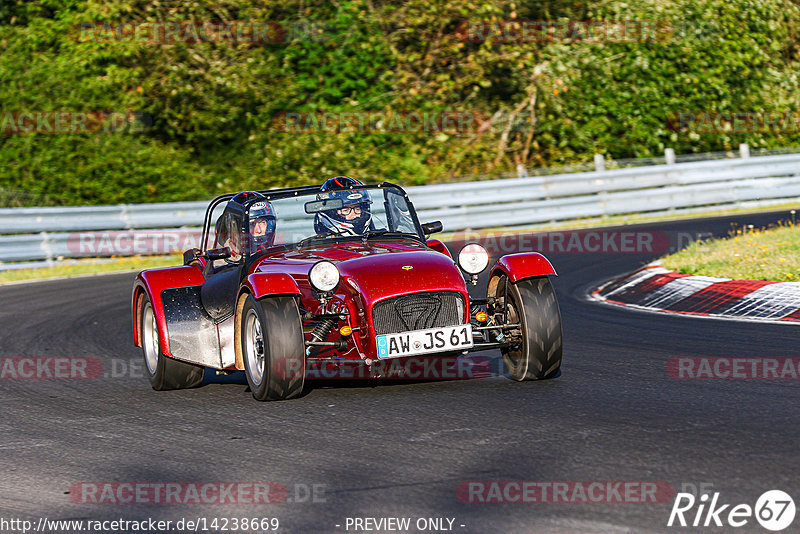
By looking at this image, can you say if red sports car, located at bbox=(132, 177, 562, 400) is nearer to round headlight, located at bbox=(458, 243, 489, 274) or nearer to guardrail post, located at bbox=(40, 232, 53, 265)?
round headlight, located at bbox=(458, 243, 489, 274)

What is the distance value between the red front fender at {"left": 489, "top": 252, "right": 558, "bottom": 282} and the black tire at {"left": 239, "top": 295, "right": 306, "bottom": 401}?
1.47 m

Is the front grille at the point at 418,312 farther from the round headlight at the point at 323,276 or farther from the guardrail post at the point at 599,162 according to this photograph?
the guardrail post at the point at 599,162

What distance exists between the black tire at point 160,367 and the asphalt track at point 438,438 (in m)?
0.13

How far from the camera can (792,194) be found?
2339cm

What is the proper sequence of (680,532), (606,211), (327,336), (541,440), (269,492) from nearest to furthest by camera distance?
(680,532) → (269,492) → (541,440) → (327,336) → (606,211)

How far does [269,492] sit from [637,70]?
2391cm

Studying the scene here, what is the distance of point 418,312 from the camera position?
7410 millimetres

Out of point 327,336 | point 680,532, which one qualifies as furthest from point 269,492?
point 327,336

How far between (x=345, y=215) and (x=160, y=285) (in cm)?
158

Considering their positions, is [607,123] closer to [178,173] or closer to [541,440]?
[178,173]

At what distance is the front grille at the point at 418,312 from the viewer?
7336 mm
